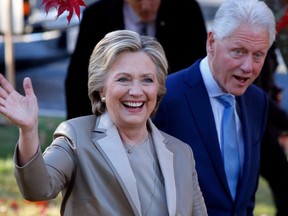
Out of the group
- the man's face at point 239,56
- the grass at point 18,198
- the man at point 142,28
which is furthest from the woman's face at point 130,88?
the grass at point 18,198

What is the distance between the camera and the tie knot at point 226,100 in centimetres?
426

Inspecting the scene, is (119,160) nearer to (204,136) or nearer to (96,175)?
(96,175)

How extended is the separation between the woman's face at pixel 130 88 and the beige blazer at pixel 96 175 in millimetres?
73

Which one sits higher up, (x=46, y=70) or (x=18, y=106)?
(x=18, y=106)

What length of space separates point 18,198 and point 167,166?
13.4ft

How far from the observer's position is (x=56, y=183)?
11.0 feet

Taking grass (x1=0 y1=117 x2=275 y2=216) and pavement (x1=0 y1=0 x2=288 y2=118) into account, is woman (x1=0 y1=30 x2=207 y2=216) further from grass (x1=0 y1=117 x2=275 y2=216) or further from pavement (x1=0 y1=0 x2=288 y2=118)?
pavement (x1=0 y1=0 x2=288 y2=118)

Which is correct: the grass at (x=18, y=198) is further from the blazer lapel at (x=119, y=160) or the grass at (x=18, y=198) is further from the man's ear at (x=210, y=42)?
the blazer lapel at (x=119, y=160)

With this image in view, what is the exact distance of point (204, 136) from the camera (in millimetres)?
4191

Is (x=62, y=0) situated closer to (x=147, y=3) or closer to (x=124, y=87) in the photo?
(x=124, y=87)

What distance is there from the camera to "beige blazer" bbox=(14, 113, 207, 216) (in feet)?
11.2

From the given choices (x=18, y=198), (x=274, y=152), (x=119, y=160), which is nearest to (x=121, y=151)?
(x=119, y=160)

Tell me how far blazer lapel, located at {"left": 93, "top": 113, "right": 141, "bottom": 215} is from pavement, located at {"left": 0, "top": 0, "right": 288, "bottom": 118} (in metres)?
9.17

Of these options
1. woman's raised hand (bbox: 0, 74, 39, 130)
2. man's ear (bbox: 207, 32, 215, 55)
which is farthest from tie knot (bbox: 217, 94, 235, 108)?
woman's raised hand (bbox: 0, 74, 39, 130)
